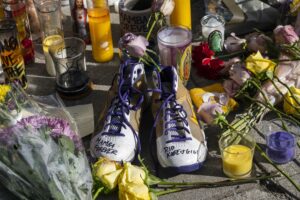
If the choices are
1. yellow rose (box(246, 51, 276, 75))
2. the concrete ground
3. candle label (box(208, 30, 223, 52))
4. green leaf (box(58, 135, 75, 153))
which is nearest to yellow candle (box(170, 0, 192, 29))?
candle label (box(208, 30, 223, 52))

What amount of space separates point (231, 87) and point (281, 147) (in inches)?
14.3

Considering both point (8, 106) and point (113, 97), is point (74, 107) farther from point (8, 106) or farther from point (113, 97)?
point (8, 106)

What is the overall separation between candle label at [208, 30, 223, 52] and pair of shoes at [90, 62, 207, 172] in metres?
0.43

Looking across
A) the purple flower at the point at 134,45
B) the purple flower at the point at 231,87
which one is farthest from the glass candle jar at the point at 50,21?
the purple flower at the point at 231,87

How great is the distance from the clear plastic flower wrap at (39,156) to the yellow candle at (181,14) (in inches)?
39.8

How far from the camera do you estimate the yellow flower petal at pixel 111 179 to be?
1783 millimetres

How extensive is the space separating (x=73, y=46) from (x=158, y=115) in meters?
0.63

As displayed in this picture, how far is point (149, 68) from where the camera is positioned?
2.39m

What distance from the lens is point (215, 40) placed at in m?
2.50

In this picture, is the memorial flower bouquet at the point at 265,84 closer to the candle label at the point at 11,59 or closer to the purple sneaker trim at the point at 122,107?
the purple sneaker trim at the point at 122,107

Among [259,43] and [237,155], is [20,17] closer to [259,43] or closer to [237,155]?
[259,43]

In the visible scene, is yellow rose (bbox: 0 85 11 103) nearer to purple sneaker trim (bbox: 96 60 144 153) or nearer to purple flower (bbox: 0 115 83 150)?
purple flower (bbox: 0 115 83 150)

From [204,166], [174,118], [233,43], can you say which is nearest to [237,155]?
[204,166]

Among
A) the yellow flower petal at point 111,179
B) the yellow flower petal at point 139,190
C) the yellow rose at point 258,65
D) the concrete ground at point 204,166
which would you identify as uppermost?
the yellow rose at point 258,65
